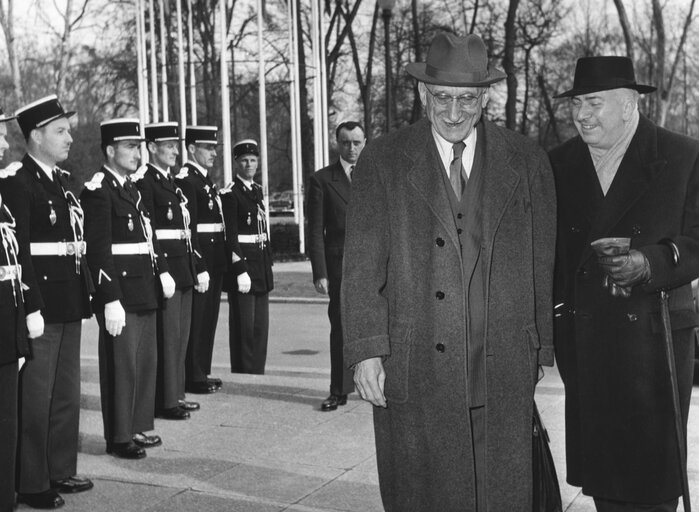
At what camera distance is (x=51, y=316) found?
5.65 m

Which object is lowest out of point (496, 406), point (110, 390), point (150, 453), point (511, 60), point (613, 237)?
point (150, 453)

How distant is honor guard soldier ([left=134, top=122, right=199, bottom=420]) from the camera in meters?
7.71

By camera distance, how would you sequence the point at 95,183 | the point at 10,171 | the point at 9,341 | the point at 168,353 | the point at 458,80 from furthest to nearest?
the point at 168,353 < the point at 95,183 < the point at 10,171 < the point at 9,341 < the point at 458,80

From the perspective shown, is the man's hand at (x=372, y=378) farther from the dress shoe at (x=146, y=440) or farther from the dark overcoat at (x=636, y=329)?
the dress shoe at (x=146, y=440)

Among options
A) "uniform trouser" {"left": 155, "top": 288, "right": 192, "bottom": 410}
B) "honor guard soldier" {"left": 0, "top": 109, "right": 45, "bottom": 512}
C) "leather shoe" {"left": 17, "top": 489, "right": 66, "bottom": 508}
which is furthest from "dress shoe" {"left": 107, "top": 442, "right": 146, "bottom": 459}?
"honor guard soldier" {"left": 0, "top": 109, "right": 45, "bottom": 512}

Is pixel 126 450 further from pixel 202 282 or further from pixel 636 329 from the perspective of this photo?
pixel 636 329

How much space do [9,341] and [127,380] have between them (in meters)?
1.81

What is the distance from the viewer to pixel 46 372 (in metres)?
5.61

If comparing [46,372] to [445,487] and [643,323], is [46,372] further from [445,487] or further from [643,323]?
[643,323]

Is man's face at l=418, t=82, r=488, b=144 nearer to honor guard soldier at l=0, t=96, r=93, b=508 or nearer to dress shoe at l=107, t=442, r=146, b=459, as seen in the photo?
honor guard soldier at l=0, t=96, r=93, b=508

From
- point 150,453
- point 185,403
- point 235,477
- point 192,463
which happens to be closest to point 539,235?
point 235,477

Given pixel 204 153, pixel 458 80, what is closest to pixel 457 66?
pixel 458 80

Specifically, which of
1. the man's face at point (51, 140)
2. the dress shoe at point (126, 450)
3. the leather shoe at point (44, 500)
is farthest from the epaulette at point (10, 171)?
the dress shoe at point (126, 450)

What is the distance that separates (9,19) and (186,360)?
894 inches
